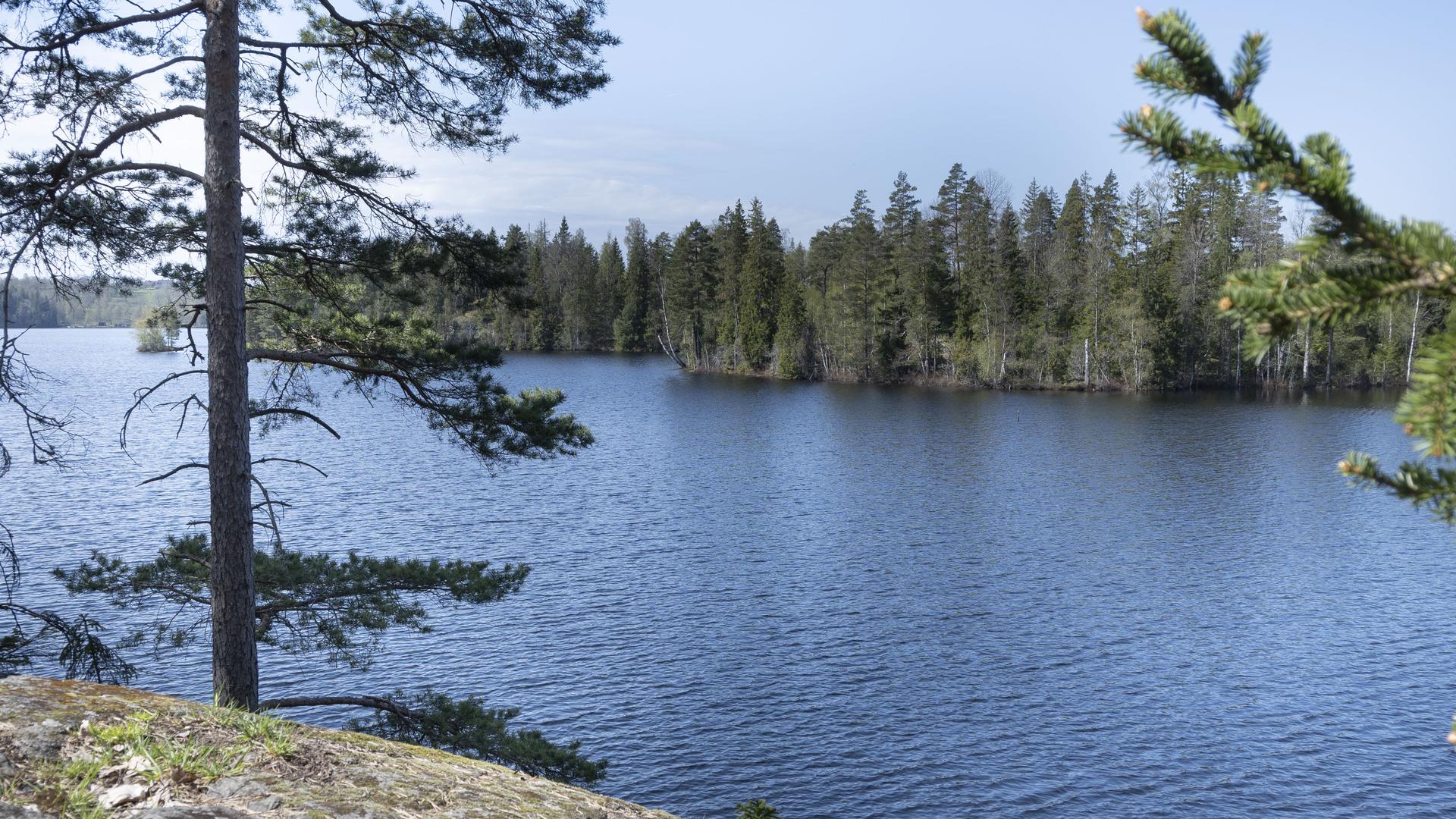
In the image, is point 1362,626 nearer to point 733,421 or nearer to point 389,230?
point 389,230

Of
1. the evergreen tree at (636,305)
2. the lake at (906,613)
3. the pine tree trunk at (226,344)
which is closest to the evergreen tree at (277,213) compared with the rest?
the pine tree trunk at (226,344)

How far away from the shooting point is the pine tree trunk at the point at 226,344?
307 inches

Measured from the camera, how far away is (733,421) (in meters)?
47.6

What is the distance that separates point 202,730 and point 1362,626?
21689 millimetres

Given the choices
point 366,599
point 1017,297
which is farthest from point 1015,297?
point 366,599

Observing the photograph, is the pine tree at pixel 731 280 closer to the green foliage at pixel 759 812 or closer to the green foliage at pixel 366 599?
the green foliage at pixel 366 599

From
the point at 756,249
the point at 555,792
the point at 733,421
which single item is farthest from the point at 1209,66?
the point at 756,249

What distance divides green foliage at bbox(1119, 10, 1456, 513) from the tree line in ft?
197

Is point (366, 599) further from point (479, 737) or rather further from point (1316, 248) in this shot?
point (1316, 248)

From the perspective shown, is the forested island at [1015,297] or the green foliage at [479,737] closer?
the green foliage at [479,737]

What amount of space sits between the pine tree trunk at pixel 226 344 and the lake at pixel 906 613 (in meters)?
6.58

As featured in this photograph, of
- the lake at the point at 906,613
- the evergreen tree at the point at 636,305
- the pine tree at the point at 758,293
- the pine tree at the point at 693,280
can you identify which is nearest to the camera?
the lake at the point at 906,613

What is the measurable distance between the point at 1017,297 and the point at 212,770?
6688 centimetres

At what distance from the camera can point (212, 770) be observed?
10.9ft
